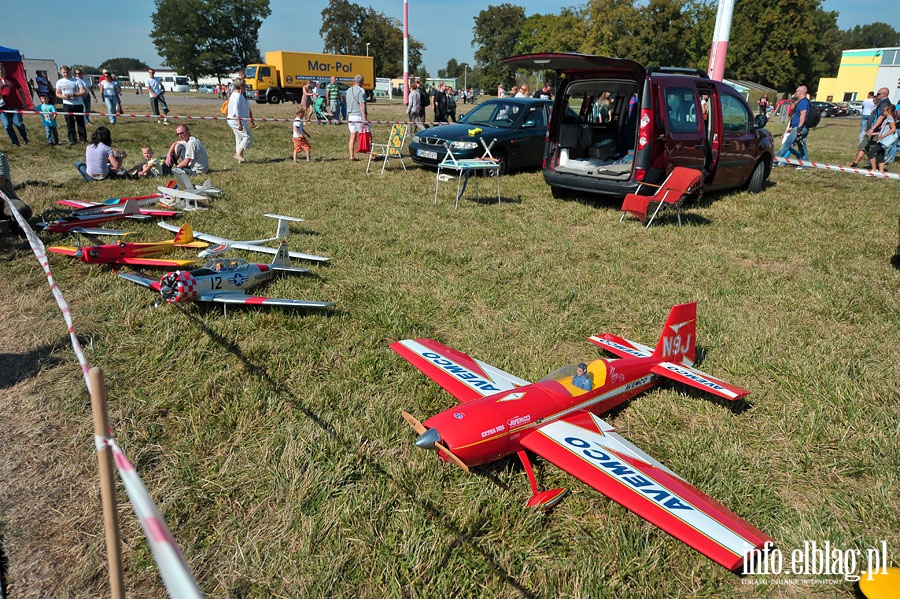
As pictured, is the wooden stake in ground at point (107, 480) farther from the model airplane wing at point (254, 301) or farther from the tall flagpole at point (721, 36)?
the tall flagpole at point (721, 36)

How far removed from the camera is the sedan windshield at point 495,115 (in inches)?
450

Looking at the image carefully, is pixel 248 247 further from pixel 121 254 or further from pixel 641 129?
pixel 641 129

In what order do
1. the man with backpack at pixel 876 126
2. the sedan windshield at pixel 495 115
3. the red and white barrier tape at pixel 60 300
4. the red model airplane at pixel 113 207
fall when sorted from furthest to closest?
1. the sedan windshield at pixel 495 115
2. the man with backpack at pixel 876 126
3. the red model airplane at pixel 113 207
4. the red and white barrier tape at pixel 60 300

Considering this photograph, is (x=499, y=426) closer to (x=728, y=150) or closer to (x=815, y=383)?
(x=815, y=383)

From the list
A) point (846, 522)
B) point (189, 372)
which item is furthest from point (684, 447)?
point (189, 372)

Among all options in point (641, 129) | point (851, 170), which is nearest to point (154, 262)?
point (641, 129)

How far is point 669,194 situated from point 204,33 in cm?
9490

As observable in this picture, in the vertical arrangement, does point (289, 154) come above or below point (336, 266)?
above

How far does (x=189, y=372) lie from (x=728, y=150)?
875 centimetres

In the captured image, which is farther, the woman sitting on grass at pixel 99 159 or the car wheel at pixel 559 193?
the woman sitting on grass at pixel 99 159

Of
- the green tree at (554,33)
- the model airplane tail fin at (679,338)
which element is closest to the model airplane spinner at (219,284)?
the model airplane tail fin at (679,338)

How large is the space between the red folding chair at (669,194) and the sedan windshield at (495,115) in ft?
16.7

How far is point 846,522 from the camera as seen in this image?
2.47m

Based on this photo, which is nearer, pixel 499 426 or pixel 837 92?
pixel 499 426
